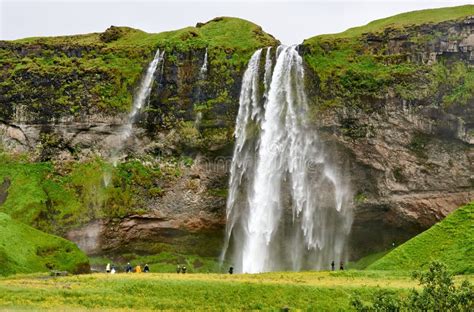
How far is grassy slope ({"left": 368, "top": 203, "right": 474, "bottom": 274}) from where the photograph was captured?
4673cm

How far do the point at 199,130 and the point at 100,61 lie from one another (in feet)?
66.2

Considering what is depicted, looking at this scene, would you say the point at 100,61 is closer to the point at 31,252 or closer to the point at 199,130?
the point at 199,130

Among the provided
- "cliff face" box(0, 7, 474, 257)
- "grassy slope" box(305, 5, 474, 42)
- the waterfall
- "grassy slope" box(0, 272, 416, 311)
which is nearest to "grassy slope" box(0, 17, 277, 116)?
"cliff face" box(0, 7, 474, 257)

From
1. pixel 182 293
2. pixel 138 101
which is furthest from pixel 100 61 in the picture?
pixel 182 293

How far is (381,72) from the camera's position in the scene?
223ft

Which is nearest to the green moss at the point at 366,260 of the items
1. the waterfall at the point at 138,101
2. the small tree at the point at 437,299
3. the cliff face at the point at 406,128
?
the cliff face at the point at 406,128

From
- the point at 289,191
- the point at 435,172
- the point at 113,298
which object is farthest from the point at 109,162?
the point at 113,298

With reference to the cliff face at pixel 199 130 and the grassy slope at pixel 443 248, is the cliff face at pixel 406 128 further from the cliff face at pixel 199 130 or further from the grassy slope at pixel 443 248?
the grassy slope at pixel 443 248

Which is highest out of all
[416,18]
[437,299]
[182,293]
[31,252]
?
[416,18]

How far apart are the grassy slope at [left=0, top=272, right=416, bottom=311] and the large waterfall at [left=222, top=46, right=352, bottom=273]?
1098 inches

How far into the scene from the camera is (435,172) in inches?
2549

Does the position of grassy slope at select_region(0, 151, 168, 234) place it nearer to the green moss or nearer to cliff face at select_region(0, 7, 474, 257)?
cliff face at select_region(0, 7, 474, 257)

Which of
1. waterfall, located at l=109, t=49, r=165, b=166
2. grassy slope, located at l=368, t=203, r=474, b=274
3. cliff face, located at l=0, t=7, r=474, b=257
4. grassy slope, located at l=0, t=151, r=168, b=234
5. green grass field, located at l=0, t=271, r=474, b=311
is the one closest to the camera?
green grass field, located at l=0, t=271, r=474, b=311

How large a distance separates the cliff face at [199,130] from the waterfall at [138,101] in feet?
2.70
